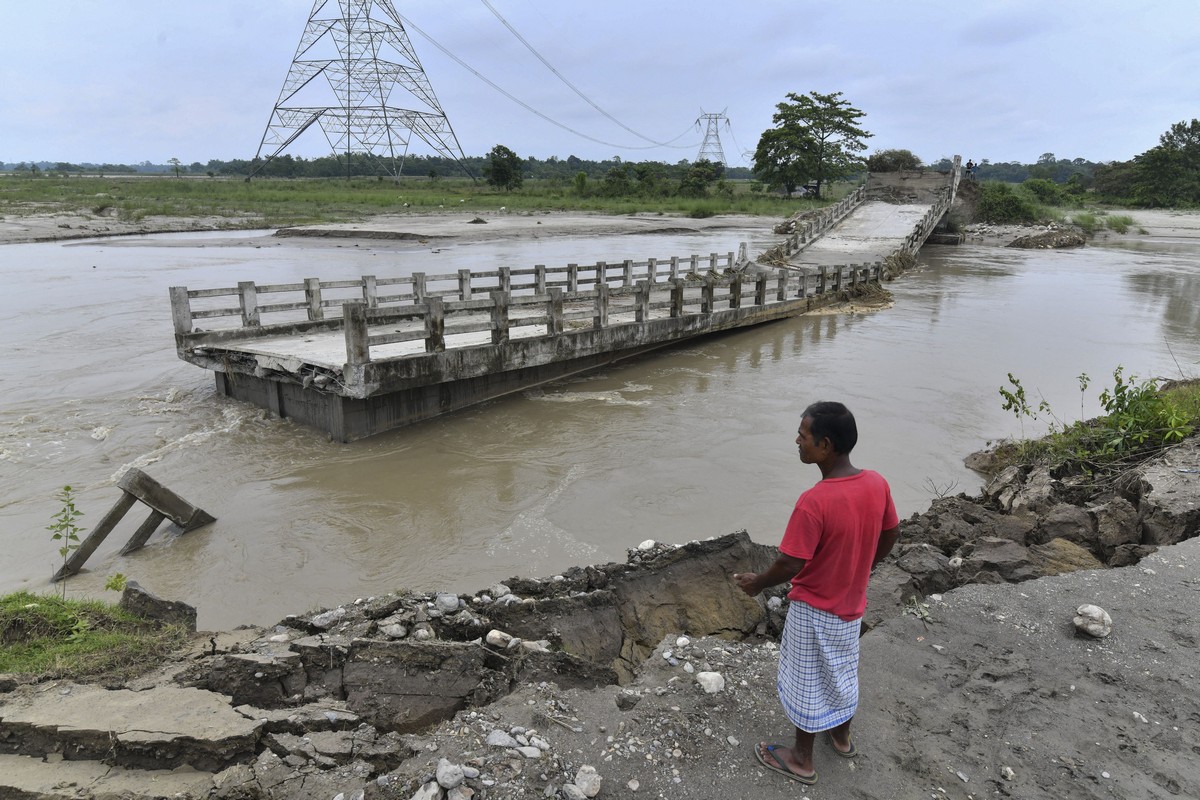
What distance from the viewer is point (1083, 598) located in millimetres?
4816

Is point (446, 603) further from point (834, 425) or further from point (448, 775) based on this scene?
point (834, 425)

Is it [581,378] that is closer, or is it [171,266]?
[581,378]

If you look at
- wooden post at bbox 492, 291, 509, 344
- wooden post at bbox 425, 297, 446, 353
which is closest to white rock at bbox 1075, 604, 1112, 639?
wooden post at bbox 425, 297, 446, 353

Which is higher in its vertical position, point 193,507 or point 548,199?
point 548,199

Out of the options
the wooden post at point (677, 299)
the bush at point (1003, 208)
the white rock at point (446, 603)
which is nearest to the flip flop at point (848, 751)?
the white rock at point (446, 603)

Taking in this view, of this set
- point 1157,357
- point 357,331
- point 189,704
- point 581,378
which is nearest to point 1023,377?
point 1157,357

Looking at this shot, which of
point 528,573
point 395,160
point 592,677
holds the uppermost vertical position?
point 395,160

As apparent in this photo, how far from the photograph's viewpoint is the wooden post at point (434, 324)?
10602 mm

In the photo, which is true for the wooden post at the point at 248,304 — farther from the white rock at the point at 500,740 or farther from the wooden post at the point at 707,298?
the white rock at the point at 500,740

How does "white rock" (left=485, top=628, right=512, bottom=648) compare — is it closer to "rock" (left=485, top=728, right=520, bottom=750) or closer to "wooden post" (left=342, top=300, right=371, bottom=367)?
"rock" (left=485, top=728, right=520, bottom=750)

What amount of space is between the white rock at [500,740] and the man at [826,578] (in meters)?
1.18

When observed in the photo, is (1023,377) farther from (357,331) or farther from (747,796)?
(747,796)

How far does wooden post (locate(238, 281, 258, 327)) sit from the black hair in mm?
11509

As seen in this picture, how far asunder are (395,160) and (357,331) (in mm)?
92695
